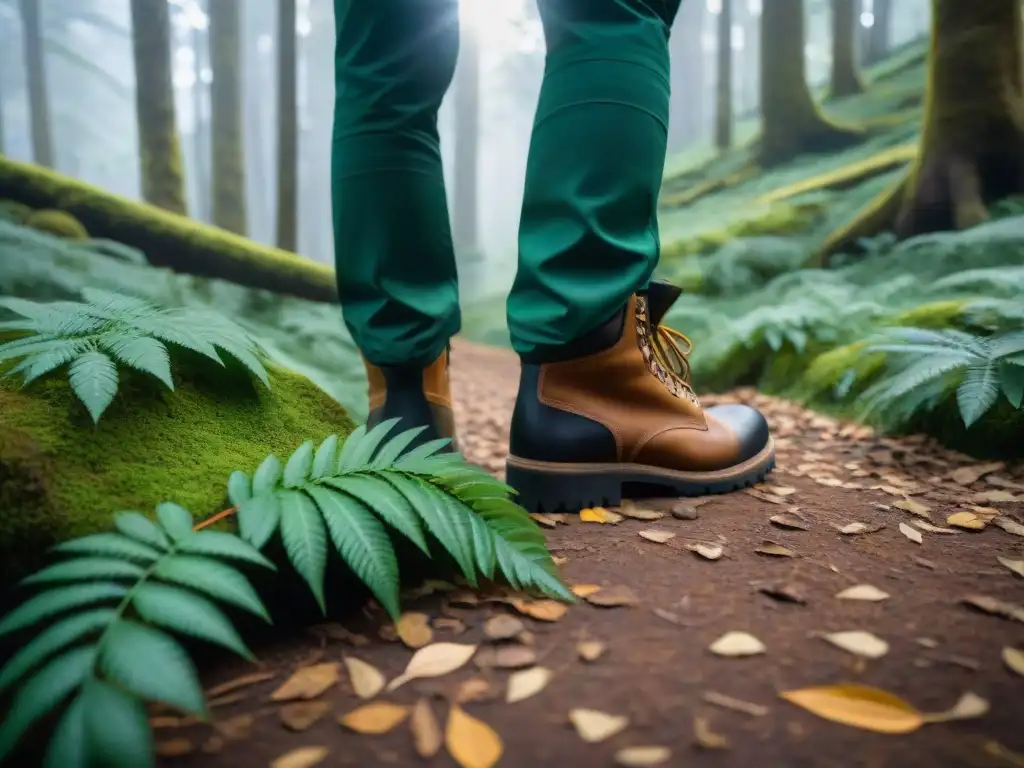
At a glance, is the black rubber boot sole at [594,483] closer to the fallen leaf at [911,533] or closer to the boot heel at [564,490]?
the boot heel at [564,490]

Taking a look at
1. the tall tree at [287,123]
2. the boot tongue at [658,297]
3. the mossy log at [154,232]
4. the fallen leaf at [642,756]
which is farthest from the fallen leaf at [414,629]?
the tall tree at [287,123]

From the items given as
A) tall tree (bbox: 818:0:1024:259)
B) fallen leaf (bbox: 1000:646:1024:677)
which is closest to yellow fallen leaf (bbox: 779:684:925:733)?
fallen leaf (bbox: 1000:646:1024:677)

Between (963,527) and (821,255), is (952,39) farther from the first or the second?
(963,527)

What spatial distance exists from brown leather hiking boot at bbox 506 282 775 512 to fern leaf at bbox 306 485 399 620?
69 cm

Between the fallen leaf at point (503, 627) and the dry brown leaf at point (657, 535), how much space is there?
0.47 m

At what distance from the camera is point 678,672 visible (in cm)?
90

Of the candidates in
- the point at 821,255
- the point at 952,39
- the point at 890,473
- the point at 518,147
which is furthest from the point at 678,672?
the point at 518,147

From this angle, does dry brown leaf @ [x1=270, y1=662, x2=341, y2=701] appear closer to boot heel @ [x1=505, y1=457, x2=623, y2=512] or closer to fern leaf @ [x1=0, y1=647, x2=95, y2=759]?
fern leaf @ [x1=0, y1=647, x2=95, y2=759]

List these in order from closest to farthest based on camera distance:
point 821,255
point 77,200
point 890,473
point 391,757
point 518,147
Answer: point 391,757 < point 890,473 < point 77,200 < point 821,255 < point 518,147

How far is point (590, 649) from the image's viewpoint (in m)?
0.97

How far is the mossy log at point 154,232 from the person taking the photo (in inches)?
176

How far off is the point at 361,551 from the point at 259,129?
2894 cm

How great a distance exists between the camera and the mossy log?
448cm

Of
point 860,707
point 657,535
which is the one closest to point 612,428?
point 657,535
